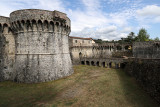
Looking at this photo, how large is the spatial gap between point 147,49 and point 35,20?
2956cm

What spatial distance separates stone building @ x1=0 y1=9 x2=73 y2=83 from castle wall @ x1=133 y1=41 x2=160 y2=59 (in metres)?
24.2

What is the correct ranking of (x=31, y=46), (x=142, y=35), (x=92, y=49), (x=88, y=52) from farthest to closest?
(x=142, y=35) < (x=92, y=49) < (x=88, y=52) < (x=31, y=46)

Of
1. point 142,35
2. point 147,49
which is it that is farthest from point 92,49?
point 142,35

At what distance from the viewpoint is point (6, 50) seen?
18172mm

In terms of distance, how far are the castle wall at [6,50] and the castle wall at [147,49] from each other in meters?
33.2

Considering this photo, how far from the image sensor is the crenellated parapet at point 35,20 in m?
16.5

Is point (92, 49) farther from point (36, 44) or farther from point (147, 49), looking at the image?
point (36, 44)

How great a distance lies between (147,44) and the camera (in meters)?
27.5

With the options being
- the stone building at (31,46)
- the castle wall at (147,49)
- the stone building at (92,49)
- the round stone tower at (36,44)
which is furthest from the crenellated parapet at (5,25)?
the castle wall at (147,49)

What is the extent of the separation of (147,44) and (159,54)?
3988mm

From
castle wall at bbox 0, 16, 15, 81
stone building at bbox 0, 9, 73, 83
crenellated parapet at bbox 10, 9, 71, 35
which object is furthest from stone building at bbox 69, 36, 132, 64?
castle wall at bbox 0, 16, 15, 81

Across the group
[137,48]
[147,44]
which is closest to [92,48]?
[137,48]

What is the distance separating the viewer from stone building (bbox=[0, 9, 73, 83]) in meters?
16.8

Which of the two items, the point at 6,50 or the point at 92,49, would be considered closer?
the point at 6,50
